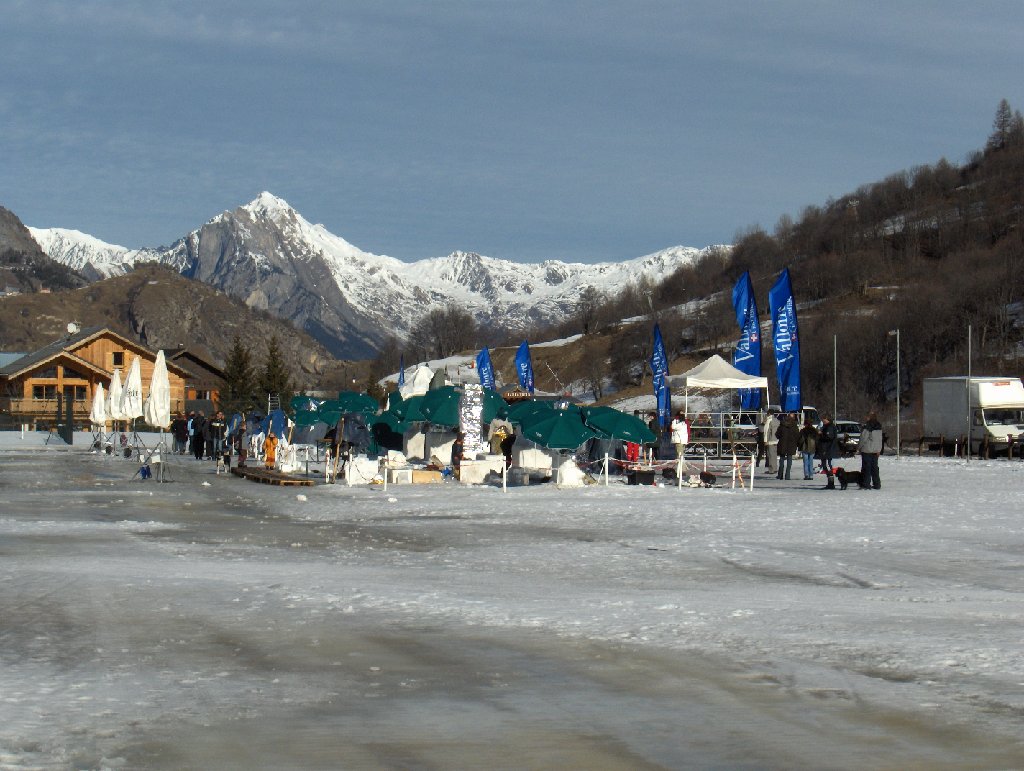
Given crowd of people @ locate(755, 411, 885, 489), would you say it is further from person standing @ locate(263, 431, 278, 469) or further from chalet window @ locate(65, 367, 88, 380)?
chalet window @ locate(65, 367, 88, 380)

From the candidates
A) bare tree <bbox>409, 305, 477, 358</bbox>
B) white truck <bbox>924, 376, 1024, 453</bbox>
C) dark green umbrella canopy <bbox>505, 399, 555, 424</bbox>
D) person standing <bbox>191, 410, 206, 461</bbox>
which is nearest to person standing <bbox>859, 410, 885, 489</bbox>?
dark green umbrella canopy <bbox>505, 399, 555, 424</bbox>

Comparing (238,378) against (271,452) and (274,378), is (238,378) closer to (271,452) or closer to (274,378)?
(274,378)

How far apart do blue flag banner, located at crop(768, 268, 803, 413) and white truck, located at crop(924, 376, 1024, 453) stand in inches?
504

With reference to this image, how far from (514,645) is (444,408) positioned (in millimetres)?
23348

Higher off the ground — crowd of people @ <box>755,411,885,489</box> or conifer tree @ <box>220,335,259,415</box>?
conifer tree @ <box>220,335,259,415</box>

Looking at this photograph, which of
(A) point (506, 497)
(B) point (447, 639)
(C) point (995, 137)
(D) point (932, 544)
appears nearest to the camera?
(B) point (447, 639)

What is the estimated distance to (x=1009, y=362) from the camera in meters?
86.2

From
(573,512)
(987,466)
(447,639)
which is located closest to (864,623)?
(447,639)

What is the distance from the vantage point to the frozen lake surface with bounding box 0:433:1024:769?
6508mm

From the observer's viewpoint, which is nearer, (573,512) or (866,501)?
(573,512)

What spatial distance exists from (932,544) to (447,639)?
8.88 metres

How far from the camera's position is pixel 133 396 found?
42594 mm

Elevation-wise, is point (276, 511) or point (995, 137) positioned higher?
point (995, 137)

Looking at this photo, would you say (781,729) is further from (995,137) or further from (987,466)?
(995,137)
